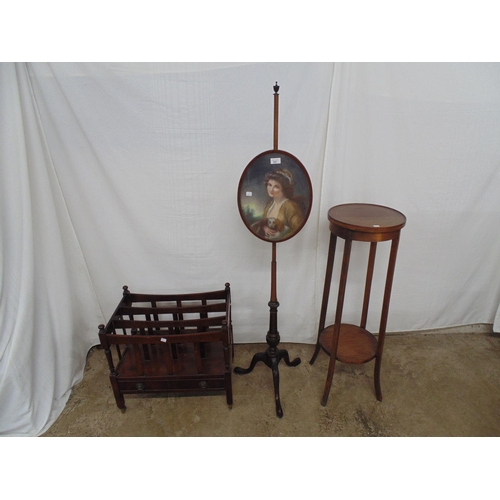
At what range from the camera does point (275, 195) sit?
57.8 inches

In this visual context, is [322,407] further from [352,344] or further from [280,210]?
[280,210]

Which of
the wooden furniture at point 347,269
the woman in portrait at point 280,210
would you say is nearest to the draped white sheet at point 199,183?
the wooden furniture at point 347,269

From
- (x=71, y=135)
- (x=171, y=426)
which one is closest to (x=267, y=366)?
(x=171, y=426)

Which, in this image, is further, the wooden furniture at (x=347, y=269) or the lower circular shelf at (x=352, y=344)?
the lower circular shelf at (x=352, y=344)

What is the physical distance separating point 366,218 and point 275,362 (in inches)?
38.5

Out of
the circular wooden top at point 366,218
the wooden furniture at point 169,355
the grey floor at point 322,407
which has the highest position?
the circular wooden top at point 366,218

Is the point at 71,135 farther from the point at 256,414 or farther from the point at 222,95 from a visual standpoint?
the point at 256,414

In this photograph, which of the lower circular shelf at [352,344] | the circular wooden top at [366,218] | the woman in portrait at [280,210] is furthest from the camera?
the lower circular shelf at [352,344]

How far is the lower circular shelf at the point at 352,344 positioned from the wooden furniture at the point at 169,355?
61 centimetres

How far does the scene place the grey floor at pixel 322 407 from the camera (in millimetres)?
1549

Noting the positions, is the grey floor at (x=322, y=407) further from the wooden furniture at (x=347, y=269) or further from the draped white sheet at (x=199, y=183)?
the draped white sheet at (x=199, y=183)

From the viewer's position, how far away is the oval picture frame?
1.43 m

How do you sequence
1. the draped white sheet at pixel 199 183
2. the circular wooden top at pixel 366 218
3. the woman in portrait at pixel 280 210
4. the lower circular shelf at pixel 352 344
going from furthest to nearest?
the lower circular shelf at pixel 352 344, the draped white sheet at pixel 199 183, the woman in portrait at pixel 280 210, the circular wooden top at pixel 366 218

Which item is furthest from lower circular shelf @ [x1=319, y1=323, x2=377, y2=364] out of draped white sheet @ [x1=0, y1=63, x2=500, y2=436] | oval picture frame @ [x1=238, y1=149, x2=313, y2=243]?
oval picture frame @ [x1=238, y1=149, x2=313, y2=243]
